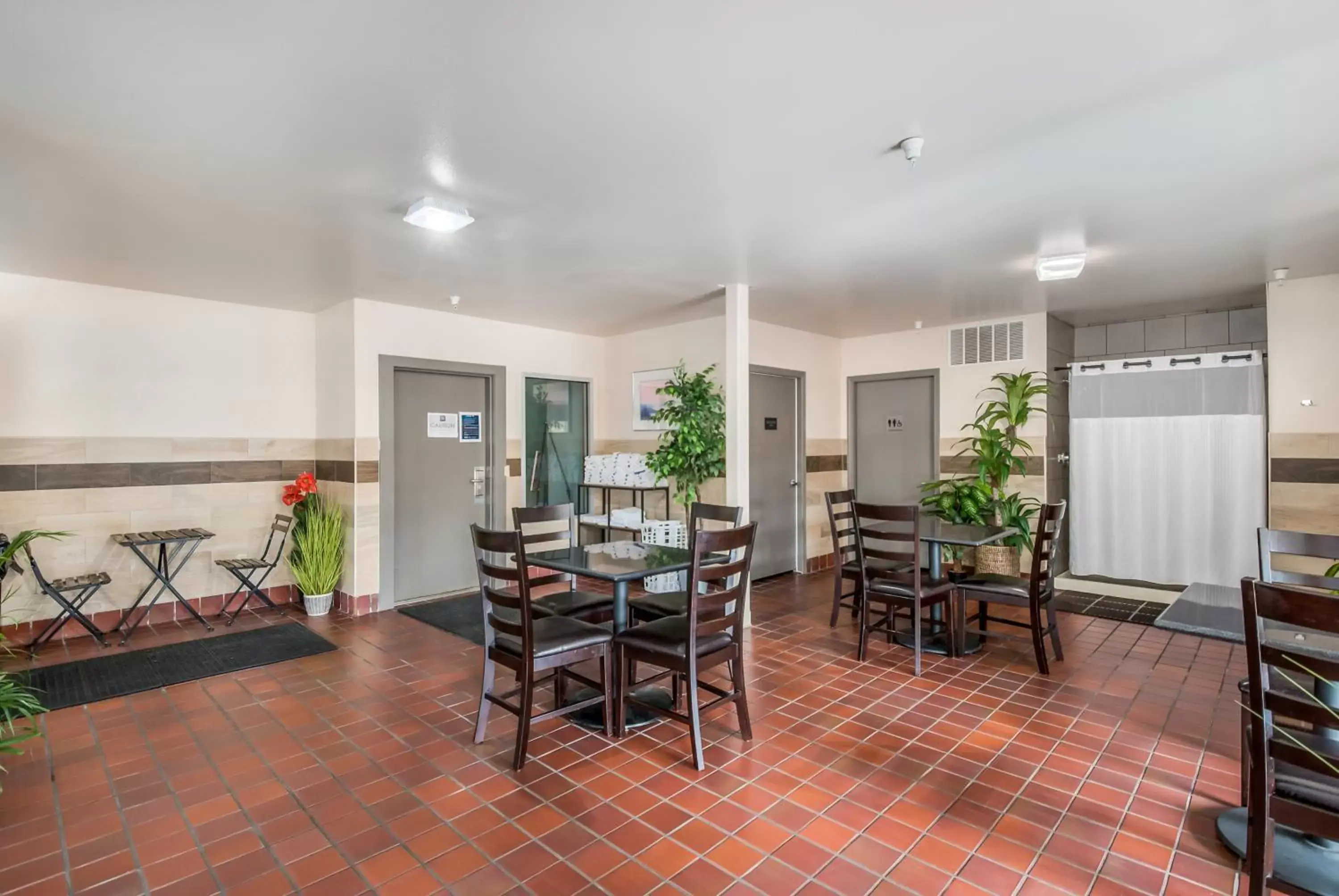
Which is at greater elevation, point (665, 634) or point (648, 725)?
point (665, 634)

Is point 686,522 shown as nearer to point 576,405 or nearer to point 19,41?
point 576,405

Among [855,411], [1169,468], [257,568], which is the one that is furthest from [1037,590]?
[257,568]

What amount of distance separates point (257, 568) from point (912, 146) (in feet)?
17.0

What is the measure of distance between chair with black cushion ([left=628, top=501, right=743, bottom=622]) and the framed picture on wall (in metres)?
2.34

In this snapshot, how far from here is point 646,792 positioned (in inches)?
97.5

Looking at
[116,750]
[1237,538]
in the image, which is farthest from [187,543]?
[1237,538]

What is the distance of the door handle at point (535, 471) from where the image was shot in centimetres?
617

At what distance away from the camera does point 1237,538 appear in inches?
201

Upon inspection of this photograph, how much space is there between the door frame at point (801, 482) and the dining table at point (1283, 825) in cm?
406

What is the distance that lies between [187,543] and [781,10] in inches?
210

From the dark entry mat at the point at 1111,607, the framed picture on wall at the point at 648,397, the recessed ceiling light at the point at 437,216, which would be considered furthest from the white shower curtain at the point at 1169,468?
the recessed ceiling light at the point at 437,216

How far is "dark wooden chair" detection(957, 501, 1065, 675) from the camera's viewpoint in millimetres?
3680

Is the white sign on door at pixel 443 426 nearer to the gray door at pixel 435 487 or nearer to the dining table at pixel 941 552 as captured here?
the gray door at pixel 435 487

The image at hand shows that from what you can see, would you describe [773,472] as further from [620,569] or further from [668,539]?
[620,569]
